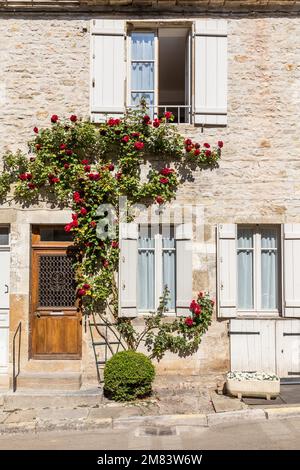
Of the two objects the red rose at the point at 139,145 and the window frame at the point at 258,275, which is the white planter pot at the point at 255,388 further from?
the red rose at the point at 139,145

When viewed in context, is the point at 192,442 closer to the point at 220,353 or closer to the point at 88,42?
the point at 220,353

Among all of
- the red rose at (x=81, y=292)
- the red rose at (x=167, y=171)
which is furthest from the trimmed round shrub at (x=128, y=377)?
the red rose at (x=167, y=171)

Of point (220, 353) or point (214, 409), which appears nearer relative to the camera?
point (214, 409)

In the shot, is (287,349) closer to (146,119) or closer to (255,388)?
(255,388)

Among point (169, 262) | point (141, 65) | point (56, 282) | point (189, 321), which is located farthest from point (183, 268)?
point (141, 65)

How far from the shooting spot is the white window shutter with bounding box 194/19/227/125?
25.2ft

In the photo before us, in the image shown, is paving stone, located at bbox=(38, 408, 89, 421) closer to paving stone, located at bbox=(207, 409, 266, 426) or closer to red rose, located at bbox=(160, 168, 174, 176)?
paving stone, located at bbox=(207, 409, 266, 426)

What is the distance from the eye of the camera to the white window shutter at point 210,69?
7.68 metres

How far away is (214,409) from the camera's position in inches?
248

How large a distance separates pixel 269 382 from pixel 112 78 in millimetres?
5157

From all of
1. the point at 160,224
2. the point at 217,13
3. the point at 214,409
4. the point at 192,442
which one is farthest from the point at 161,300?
the point at 217,13

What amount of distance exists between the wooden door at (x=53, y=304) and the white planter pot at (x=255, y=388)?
8.07 feet

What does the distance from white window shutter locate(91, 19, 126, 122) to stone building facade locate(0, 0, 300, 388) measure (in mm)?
115

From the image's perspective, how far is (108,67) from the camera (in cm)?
770
